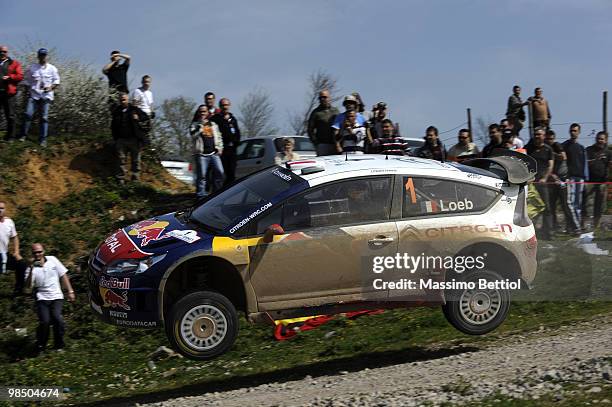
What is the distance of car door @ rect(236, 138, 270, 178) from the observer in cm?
1980

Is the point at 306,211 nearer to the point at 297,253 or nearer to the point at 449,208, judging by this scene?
the point at 297,253

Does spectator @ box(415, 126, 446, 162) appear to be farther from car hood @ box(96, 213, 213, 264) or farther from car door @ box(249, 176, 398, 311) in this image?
car hood @ box(96, 213, 213, 264)

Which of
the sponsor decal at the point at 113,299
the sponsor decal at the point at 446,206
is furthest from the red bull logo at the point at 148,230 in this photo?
the sponsor decal at the point at 446,206

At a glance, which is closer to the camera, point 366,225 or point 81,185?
point 366,225

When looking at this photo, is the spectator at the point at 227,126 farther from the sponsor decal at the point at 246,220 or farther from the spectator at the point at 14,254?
the sponsor decal at the point at 246,220

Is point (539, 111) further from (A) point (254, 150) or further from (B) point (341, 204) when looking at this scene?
(B) point (341, 204)

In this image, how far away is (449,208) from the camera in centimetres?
987

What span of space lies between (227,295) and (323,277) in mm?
1064

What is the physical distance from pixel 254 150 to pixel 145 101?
343 cm

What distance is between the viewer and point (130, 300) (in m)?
9.20

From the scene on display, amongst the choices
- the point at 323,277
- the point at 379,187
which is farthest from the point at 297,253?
the point at 379,187

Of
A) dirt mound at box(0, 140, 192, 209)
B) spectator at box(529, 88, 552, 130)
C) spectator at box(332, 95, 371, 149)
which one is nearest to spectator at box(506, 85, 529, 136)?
spectator at box(529, 88, 552, 130)

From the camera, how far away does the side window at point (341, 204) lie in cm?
934

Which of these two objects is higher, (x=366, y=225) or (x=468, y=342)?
(x=366, y=225)
